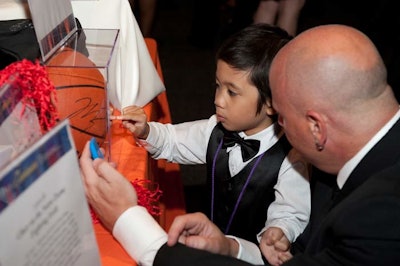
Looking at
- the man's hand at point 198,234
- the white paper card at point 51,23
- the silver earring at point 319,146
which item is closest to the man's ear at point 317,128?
the silver earring at point 319,146

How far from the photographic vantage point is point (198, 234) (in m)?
1.05

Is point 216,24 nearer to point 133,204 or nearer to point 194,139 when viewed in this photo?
point 194,139

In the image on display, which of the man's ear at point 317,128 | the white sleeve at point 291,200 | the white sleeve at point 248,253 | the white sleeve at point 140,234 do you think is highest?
the man's ear at point 317,128

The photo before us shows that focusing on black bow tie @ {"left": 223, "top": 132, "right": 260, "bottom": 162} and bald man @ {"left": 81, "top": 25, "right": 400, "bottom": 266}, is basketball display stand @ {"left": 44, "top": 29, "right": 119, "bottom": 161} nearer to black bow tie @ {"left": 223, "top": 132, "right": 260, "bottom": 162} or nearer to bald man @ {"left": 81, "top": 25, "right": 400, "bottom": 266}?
bald man @ {"left": 81, "top": 25, "right": 400, "bottom": 266}

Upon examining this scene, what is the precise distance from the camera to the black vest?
4.21ft

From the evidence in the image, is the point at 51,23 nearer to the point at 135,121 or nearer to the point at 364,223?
the point at 135,121

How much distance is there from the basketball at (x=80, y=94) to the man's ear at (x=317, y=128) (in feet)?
1.34

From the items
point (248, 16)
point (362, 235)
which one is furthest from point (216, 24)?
point (362, 235)

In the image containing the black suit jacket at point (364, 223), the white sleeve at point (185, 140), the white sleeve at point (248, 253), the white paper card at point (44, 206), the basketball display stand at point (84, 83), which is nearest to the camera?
the white paper card at point (44, 206)

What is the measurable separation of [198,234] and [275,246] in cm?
21

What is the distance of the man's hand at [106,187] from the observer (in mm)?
917

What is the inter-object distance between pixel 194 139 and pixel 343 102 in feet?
1.78

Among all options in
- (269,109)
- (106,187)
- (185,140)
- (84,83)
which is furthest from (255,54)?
(106,187)
